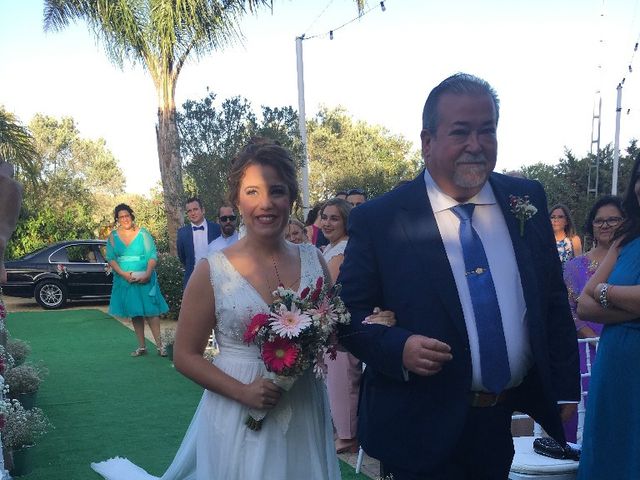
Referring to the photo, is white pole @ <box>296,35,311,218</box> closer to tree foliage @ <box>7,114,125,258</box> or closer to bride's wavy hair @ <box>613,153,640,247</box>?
tree foliage @ <box>7,114,125,258</box>

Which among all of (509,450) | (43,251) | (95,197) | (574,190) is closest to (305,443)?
(509,450)

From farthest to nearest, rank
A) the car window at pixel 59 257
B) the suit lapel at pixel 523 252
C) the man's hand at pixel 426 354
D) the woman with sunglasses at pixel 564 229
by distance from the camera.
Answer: the car window at pixel 59 257, the woman with sunglasses at pixel 564 229, the suit lapel at pixel 523 252, the man's hand at pixel 426 354

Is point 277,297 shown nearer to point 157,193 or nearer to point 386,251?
point 386,251

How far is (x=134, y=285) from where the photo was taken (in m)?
9.83

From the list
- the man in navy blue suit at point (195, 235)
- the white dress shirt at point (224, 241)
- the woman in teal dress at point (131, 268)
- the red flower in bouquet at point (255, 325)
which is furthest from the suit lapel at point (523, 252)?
the woman in teal dress at point (131, 268)

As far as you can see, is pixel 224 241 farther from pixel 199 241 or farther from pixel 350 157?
pixel 350 157

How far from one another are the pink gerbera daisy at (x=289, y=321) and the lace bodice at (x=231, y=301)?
236 mm

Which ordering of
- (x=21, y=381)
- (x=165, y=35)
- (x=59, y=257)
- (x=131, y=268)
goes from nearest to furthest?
(x=21, y=381), (x=131, y=268), (x=165, y=35), (x=59, y=257)

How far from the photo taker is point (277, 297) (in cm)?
277

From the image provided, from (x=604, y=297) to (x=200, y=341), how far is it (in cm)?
194

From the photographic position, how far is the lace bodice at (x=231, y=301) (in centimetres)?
279

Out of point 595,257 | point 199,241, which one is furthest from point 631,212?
point 199,241

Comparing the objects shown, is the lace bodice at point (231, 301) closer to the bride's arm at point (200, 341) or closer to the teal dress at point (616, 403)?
the bride's arm at point (200, 341)

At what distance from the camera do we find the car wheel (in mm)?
16500
